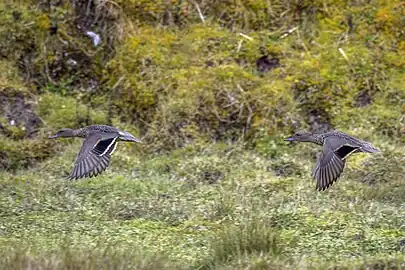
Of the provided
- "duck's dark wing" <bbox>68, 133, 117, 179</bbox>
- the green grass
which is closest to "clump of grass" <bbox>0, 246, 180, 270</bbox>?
the green grass

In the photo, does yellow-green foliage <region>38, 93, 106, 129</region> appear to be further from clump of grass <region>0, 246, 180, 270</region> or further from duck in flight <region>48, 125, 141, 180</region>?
clump of grass <region>0, 246, 180, 270</region>

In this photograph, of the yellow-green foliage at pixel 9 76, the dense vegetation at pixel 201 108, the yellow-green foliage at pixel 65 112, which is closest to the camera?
the dense vegetation at pixel 201 108

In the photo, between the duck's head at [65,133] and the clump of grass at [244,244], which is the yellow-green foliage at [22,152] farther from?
the clump of grass at [244,244]

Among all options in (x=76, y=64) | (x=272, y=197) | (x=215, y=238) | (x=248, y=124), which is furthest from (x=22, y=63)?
(x=215, y=238)

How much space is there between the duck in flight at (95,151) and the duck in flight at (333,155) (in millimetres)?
1848

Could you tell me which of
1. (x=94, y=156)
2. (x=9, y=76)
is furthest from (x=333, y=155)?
(x=9, y=76)

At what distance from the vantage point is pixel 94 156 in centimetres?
890

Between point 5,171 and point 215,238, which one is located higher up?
point 215,238

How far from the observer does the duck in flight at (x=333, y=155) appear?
332 inches

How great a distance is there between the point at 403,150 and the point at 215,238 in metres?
4.35

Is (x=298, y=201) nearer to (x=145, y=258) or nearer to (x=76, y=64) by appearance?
(x=145, y=258)

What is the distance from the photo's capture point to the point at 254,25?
13109 mm

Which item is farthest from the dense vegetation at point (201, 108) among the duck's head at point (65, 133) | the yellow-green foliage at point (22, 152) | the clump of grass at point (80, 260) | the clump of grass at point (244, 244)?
the clump of grass at point (80, 260)

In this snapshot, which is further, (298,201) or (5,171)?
(5,171)
